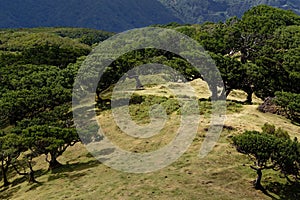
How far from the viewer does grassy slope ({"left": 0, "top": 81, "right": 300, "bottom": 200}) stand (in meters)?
37.7

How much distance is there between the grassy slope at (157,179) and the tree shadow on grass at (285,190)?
79 centimetres

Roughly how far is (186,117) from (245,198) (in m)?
21.4

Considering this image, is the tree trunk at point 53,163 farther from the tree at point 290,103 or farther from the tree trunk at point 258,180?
the tree at point 290,103

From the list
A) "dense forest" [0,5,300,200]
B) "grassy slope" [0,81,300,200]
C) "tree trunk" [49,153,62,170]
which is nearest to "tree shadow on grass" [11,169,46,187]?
"grassy slope" [0,81,300,200]

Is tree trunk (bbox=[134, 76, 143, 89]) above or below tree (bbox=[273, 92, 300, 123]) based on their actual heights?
above

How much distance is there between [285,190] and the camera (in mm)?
39031

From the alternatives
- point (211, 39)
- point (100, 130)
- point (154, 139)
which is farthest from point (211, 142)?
point (211, 39)

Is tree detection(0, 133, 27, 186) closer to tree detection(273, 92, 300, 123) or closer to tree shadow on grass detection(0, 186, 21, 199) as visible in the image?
tree shadow on grass detection(0, 186, 21, 199)

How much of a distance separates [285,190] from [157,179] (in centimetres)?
1340

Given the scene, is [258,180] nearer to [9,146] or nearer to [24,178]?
[24,178]

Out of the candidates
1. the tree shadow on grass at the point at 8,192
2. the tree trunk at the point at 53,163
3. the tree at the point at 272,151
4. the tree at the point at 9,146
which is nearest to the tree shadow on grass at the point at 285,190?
the tree at the point at 272,151

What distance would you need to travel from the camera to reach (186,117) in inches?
2233

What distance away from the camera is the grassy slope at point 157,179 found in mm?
37656

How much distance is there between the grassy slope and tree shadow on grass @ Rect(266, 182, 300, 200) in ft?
2.58
